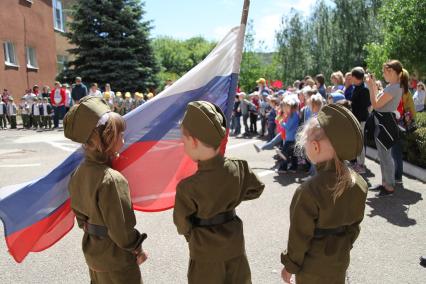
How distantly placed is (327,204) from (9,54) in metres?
27.1

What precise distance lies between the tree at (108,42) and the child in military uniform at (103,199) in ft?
74.9

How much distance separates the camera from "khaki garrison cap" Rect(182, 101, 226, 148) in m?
2.42

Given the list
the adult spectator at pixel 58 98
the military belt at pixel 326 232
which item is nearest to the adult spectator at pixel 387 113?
the military belt at pixel 326 232

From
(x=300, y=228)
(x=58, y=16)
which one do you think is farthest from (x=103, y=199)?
(x=58, y=16)

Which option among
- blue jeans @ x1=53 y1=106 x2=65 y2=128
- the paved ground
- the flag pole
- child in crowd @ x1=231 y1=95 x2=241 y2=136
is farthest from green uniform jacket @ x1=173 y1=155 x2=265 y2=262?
blue jeans @ x1=53 y1=106 x2=65 y2=128

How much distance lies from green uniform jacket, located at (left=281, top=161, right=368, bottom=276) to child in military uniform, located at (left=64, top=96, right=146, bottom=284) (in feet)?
3.20

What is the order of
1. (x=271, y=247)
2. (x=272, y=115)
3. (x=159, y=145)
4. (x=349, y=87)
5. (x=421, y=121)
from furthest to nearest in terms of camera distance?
(x=272, y=115), (x=421, y=121), (x=349, y=87), (x=271, y=247), (x=159, y=145)

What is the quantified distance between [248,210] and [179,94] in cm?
308

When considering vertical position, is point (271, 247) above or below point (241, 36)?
below

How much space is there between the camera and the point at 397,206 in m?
A: 5.90

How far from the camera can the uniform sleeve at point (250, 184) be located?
2.63 metres

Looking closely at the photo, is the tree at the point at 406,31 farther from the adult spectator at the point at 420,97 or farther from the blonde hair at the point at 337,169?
the blonde hair at the point at 337,169

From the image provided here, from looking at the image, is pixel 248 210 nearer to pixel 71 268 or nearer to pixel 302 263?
pixel 71 268

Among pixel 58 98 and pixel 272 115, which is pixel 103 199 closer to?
pixel 272 115
